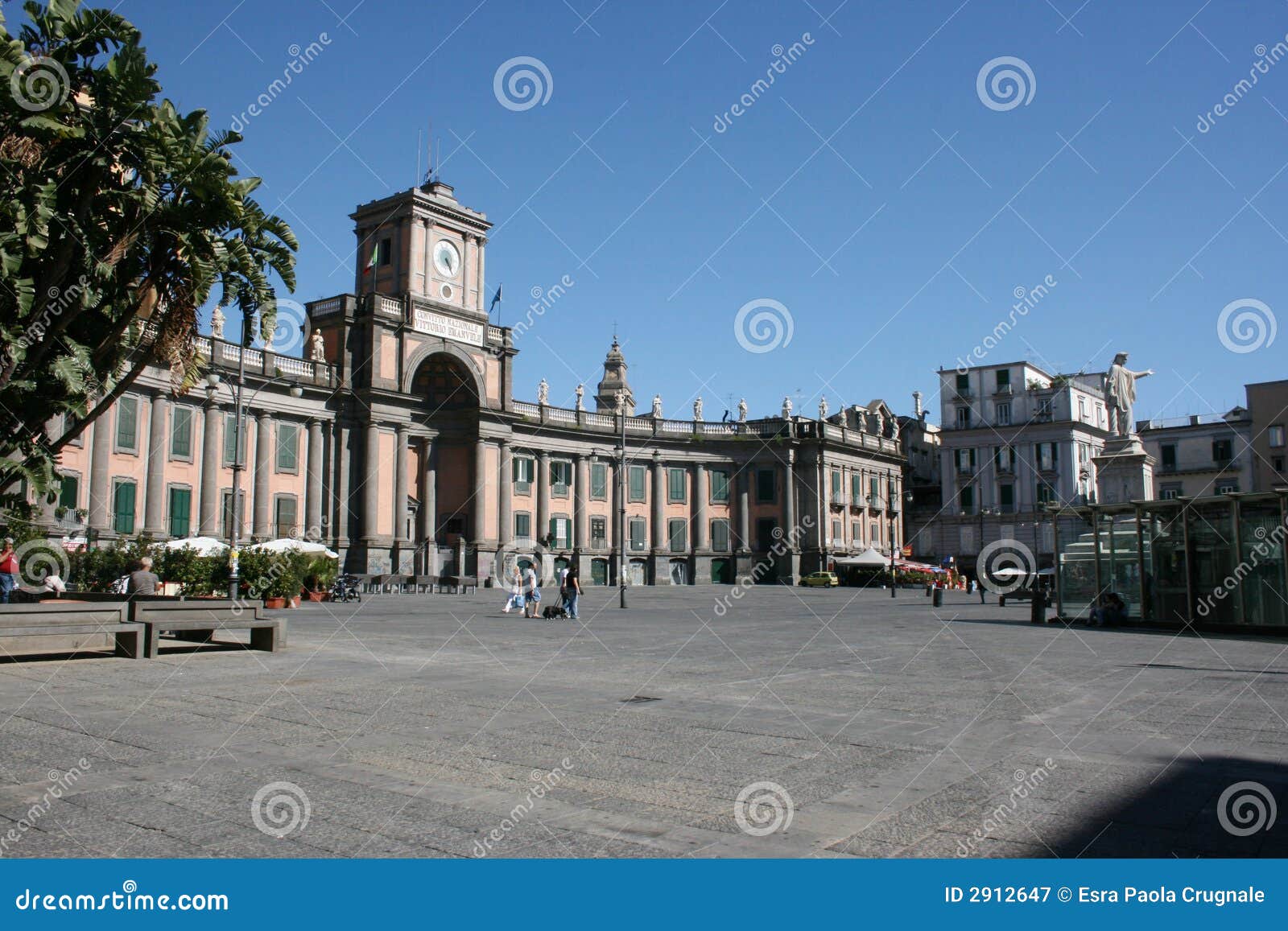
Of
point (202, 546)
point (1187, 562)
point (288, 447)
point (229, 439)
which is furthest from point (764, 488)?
point (1187, 562)

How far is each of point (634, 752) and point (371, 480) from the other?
4493 cm

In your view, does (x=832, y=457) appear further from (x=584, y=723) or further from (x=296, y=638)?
(x=584, y=723)

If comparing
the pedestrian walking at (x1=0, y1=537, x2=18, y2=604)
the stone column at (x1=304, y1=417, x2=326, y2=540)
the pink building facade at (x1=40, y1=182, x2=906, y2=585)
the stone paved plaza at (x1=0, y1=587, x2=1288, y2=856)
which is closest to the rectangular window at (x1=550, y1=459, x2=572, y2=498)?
the pink building facade at (x1=40, y1=182, x2=906, y2=585)

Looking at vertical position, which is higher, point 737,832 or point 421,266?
point 421,266

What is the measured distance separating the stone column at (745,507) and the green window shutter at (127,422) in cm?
3988

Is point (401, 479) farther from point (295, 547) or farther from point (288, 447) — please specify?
point (295, 547)

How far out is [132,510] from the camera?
40.8m

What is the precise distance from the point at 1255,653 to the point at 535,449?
1845 inches

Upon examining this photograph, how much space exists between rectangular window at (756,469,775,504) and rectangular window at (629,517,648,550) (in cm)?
972

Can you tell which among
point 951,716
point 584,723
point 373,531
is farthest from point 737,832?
point 373,531

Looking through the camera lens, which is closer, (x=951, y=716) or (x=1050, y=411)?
(x=951, y=716)

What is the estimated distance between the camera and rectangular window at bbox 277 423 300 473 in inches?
1868

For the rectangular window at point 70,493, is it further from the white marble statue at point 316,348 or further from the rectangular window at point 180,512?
the white marble statue at point 316,348

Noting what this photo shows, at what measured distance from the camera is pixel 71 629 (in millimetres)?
13594
